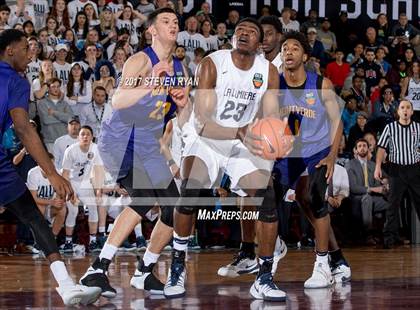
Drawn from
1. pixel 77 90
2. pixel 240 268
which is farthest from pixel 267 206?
pixel 77 90

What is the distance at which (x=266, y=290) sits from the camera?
6445 millimetres

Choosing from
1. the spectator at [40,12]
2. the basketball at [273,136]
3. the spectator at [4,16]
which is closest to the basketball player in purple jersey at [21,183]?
the basketball at [273,136]

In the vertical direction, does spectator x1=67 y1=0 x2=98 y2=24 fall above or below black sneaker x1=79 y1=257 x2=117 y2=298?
above

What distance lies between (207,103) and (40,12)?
7.95m

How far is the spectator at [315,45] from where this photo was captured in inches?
613

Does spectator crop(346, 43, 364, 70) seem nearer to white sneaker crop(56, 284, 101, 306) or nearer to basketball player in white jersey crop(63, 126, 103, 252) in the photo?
basketball player in white jersey crop(63, 126, 103, 252)

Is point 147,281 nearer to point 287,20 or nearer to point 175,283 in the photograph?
point 175,283

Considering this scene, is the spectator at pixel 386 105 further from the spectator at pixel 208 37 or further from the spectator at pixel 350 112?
the spectator at pixel 208 37

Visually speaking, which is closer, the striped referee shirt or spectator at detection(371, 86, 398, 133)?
the striped referee shirt

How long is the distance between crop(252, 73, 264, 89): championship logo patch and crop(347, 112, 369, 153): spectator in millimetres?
6766

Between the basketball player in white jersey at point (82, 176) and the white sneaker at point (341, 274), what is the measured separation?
4183 millimetres

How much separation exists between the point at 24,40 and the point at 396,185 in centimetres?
Answer: 705

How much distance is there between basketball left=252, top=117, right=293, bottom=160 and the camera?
21.8 ft

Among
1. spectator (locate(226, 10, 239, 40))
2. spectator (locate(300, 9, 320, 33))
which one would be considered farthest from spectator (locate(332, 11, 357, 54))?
spectator (locate(226, 10, 239, 40))
